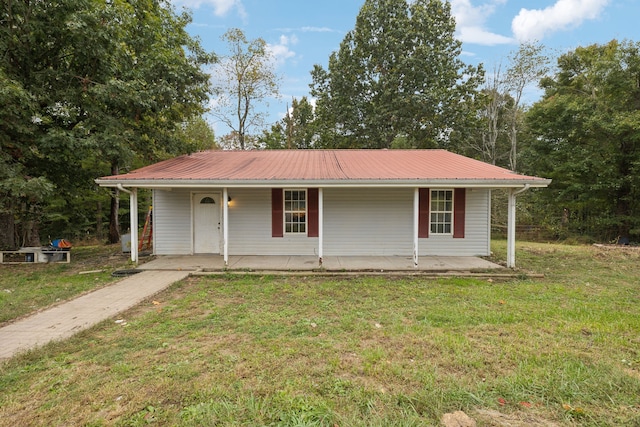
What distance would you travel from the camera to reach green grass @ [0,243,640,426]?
2.41m

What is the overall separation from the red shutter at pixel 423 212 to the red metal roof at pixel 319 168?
84cm

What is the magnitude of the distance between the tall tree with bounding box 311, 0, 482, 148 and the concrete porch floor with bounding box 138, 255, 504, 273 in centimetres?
1229

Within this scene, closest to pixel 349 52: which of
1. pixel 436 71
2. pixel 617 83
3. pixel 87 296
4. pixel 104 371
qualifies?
pixel 436 71

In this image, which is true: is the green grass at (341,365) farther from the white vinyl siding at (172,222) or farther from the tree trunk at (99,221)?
the tree trunk at (99,221)

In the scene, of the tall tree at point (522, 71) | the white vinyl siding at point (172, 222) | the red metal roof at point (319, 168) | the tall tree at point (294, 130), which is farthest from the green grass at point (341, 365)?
the tall tree at point (294, 130)

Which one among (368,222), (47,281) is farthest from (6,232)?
(368,222)

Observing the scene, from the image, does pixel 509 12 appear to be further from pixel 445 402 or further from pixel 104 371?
pixel 104 371

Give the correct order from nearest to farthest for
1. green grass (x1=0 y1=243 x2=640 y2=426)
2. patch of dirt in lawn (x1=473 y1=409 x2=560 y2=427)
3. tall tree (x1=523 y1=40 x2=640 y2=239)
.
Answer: patch of dirt in lawn (x1=473 y1=409 x2=560 y2=427) < green grass (x1=0 y1=243 x2=640 y2=426) < tall tree (x1=523 y1=40 x2=640 y2=239)

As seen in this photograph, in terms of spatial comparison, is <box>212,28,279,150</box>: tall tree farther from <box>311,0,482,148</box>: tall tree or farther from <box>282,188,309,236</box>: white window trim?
<box>282,188,309,236</box>: white window trim

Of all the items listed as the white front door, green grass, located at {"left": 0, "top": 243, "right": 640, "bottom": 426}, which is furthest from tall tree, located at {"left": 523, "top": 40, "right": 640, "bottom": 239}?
the white front door

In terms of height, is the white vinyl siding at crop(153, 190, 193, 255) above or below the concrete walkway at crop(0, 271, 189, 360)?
above

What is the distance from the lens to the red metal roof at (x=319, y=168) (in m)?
7.64

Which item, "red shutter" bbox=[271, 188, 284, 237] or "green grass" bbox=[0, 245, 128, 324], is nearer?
"green grass" bbox=[0, 245, 128, 324]

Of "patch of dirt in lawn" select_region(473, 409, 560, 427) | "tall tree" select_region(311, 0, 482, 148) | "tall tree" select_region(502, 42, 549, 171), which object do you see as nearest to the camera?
"patch of dirt in lawn" select_region(473, 409, 560, 427)
